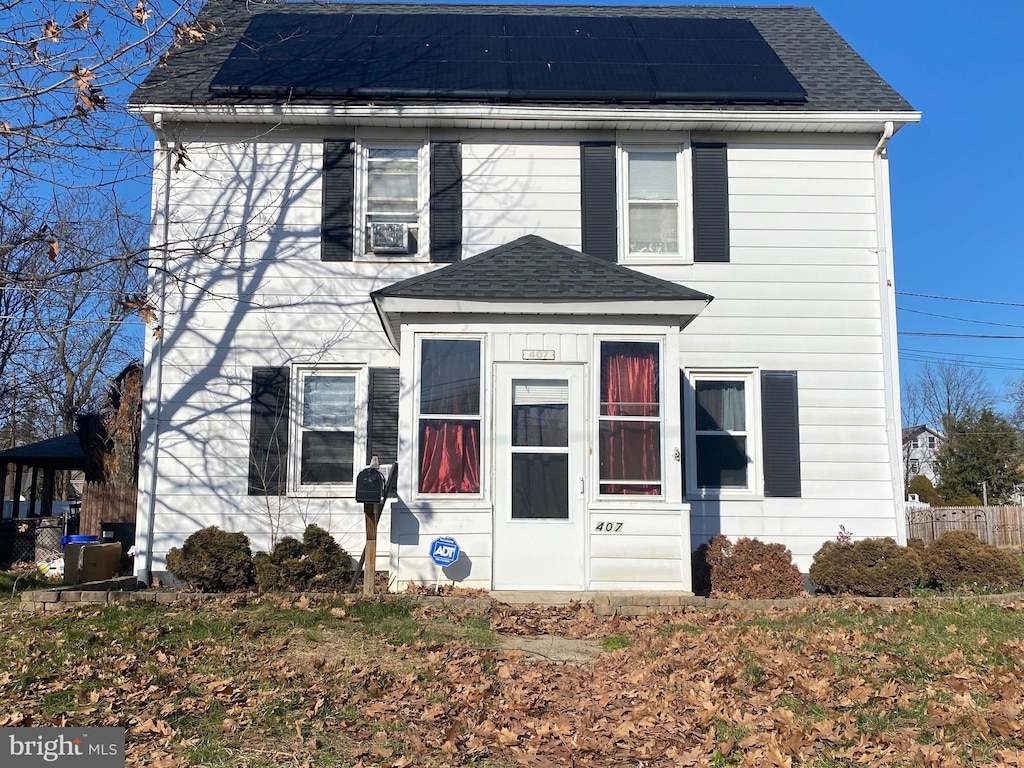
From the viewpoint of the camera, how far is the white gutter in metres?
11.0

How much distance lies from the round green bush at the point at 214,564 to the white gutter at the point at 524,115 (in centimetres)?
542

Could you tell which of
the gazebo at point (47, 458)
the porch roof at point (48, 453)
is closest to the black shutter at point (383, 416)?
the gazebo at point (47, 458)

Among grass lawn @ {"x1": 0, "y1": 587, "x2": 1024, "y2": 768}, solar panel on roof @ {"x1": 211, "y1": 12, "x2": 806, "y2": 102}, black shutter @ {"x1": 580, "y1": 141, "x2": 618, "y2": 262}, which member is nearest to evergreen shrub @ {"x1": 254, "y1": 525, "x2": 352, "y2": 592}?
grass lawn @ {"x1": 0, "y1": 587, "x2": 1024, "y2": 768}

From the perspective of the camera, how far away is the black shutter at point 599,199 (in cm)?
1124

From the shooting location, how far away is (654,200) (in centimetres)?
1145

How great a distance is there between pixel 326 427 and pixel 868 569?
668cm

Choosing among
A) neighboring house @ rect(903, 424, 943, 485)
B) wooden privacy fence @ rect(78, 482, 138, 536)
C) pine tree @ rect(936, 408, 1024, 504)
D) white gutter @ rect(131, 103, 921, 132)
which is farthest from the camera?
neighboring house @ rect(903, 424, 943, 485)

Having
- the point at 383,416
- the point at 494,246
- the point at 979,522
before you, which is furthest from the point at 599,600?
the point at 979,522

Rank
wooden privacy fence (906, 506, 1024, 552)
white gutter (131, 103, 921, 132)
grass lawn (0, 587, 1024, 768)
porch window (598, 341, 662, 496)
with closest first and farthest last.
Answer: grass lawn (0, 587, 1024, 768) → porch window (598, 341, 662, 496) → white gutter (131, 103, 921, 132) → wooden privacy fence (906, 506, 1024, 552)

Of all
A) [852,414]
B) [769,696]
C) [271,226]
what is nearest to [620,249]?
[852,414]

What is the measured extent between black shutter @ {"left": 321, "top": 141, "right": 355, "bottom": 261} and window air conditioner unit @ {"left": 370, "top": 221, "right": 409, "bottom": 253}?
369 mm

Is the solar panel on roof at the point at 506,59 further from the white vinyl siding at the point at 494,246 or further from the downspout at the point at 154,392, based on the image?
the downspout at the point at 154,392

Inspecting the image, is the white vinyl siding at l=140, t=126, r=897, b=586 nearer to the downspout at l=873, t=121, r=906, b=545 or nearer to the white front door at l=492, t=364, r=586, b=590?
the downspout at l=873, t=121, r=906, b=545

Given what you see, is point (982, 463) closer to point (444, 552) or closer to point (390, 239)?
point (390, 239)
